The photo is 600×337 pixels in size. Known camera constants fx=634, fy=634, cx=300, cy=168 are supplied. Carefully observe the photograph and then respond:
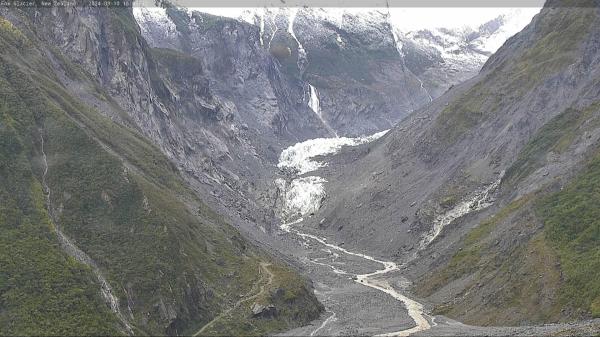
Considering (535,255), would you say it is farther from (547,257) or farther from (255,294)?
(255,294)

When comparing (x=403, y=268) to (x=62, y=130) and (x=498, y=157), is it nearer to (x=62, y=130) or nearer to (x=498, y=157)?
(x=498, y=157)

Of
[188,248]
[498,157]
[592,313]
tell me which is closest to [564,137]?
[498,157]

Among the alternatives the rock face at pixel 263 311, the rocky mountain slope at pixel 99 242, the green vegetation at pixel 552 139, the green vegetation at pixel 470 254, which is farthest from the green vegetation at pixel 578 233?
the rock face at pixel 263 311

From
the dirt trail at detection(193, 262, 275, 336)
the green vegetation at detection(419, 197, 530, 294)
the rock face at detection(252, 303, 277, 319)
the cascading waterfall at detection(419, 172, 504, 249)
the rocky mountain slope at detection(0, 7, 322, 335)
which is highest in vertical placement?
the rocky mountain slope at detection(0, 7, 322, 335)

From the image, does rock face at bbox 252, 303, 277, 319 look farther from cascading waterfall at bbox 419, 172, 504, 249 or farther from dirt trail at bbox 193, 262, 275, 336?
cascading waterfall at bbox 419, 172, 504, 249

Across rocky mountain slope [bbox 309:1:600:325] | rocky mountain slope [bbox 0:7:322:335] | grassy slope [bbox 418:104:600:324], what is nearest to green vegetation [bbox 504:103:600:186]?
rocky mountain slope [bbox 309:1:600:325]

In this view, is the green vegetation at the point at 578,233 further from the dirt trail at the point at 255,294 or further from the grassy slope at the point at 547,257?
the dirt trail at the point at 255,294
